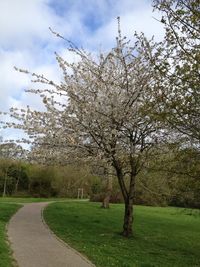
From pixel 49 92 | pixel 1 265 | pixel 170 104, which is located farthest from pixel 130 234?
pixel 1 265

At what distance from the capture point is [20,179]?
214 ft

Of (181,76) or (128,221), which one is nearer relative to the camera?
(181,76)

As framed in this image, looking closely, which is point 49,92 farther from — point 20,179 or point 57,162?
point 20,179

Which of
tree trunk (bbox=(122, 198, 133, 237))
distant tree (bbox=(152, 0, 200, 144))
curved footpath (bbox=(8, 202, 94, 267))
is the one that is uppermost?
distant tree (bbox=(152, 0, 200, 144))

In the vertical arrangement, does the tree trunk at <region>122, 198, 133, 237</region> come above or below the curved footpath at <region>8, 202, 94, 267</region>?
above

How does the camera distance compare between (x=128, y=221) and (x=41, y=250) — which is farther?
(x=128, y=221)

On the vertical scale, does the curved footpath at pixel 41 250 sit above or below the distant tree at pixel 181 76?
below

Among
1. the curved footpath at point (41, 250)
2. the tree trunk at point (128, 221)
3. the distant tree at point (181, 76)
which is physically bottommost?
the curved footpath at point (41, 250)

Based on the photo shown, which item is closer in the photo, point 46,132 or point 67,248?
point 67,248

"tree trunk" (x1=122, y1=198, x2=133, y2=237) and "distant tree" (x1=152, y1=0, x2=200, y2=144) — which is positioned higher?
"distant tree" (x1=152, y1=0, x2=200, y2=144)

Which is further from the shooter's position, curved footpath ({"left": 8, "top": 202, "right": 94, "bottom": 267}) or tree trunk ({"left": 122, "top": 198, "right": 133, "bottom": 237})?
tree trunk ({"left": 122, "top": 198, "right": 133, "bottom": 237})

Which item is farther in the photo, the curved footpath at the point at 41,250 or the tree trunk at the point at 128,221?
the tree trunk at the point at 128,221

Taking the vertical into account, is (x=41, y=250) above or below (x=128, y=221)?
below

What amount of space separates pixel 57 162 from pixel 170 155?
224 inches
